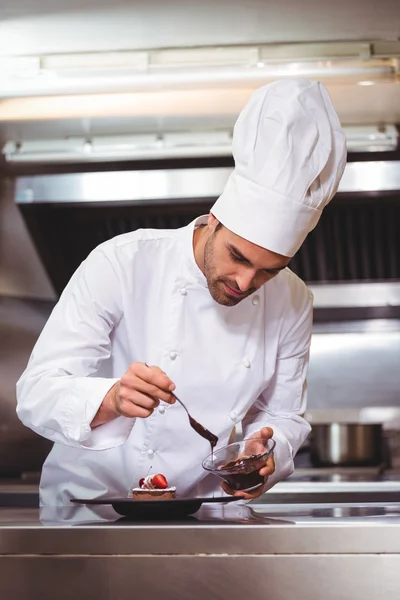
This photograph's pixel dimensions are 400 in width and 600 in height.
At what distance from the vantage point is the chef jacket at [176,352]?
1942mm

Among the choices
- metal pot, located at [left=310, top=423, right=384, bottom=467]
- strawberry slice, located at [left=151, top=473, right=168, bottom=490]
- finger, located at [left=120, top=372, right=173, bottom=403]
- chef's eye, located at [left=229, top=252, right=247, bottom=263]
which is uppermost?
chef's eye, located at [left=229, top=252, right=247, bottom=263]

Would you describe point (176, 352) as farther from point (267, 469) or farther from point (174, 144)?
point (174, 144)

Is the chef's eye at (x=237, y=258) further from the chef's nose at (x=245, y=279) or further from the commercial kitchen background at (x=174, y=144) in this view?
the commercial kitchen background at (x=174, y=144)

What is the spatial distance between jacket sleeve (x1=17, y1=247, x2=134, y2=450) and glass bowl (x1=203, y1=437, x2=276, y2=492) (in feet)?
0.82

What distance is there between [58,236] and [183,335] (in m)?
1.80

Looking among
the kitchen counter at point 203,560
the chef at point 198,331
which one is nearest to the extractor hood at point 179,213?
the chef at point 198,331

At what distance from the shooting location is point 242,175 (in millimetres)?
1803

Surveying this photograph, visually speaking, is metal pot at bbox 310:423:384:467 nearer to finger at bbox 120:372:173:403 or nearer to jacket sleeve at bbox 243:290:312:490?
jacket sleeve at bbox 243:290:312:490

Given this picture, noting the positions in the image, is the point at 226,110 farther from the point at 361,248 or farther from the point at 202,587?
the point at 202,587

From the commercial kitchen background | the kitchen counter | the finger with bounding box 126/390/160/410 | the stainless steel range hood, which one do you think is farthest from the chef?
the stainless steel range hood

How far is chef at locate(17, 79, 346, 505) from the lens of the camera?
173cm

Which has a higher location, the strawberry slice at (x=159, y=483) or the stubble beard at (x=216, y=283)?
the stubble beard at (x=216, y=283)

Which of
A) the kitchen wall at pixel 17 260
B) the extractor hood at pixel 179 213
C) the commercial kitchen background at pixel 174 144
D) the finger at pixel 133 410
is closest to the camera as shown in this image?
the finger at pixel 133 410

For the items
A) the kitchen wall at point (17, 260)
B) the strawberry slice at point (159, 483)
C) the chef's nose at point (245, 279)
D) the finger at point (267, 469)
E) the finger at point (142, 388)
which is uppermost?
the kitchen wall at point (17, 260)
